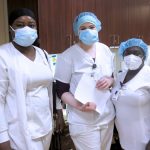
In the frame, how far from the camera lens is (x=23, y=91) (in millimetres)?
1572

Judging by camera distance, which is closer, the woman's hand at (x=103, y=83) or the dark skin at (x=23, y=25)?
the dark skin at (x=23, y=25)

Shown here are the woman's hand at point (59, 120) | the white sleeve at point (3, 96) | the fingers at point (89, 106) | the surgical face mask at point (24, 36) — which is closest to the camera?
the white sleeve at point (3, 96)

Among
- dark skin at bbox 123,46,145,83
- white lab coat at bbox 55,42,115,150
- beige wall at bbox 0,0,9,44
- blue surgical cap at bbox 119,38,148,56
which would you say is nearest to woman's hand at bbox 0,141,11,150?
white lab coat at bbox 55,42,115,150

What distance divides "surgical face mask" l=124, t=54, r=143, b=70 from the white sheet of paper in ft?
0.79

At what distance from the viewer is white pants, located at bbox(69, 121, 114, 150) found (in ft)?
5.96

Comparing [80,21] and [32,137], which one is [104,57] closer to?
[80,21]

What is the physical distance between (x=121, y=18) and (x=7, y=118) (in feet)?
6.55

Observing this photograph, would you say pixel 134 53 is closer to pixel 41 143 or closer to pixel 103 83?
pixel 103 83

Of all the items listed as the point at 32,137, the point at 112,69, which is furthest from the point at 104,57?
the point at 32,137

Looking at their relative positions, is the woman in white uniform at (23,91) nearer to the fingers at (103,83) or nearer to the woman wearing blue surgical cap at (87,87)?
the woman wearing blue surgical cap at (87,87)

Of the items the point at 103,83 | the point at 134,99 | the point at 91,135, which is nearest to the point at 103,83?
the point at 103,83

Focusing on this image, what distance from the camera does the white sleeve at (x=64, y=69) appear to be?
72.9 inches

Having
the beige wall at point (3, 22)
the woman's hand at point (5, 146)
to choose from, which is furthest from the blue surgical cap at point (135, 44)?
the beige wall at point (3, 22)

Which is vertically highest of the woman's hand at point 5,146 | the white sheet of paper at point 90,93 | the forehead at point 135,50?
the forehead at point 135,50
